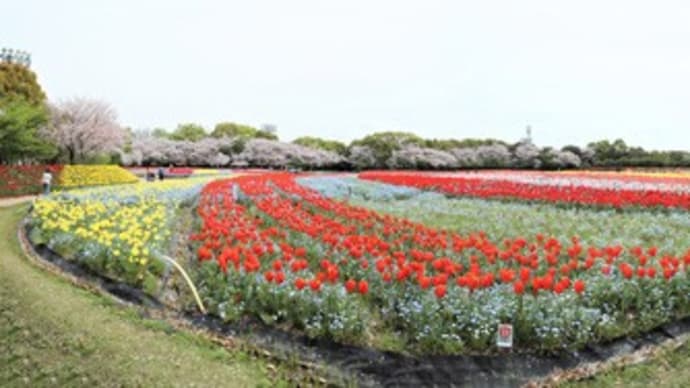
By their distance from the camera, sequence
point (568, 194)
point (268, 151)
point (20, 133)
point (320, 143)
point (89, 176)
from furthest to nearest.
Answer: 1. point (320, 143)
2. point (268, 151)
3. point (89, 176)
4. point (20, 133)
5. point (568, 194)

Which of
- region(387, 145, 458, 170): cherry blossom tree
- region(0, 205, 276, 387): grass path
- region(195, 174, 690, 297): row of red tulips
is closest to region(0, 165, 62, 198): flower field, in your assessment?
region(195, 174, 690, 297): row of red tulips

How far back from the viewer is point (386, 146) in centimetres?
6194

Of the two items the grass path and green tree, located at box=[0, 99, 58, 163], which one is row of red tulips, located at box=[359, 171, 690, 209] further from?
green tree, located at box=[0, 99, 58, 163]

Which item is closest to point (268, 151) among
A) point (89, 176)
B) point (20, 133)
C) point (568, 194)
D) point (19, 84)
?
point (19, 84)

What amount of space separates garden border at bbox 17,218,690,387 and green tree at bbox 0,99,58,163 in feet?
92.3

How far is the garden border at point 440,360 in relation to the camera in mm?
6203

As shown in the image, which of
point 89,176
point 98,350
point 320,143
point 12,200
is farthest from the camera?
point 320,143

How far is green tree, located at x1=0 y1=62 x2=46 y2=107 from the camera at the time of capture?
45.6m

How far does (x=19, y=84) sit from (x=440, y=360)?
4935 cm

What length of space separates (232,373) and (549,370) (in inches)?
129

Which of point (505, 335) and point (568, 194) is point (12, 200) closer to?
point (568, 194)

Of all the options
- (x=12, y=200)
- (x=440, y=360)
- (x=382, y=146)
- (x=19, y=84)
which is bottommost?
(x=440, y=360)

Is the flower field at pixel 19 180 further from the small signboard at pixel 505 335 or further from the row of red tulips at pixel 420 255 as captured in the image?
the small signboard at pixel 505 335

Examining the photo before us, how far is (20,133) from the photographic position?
104ft
